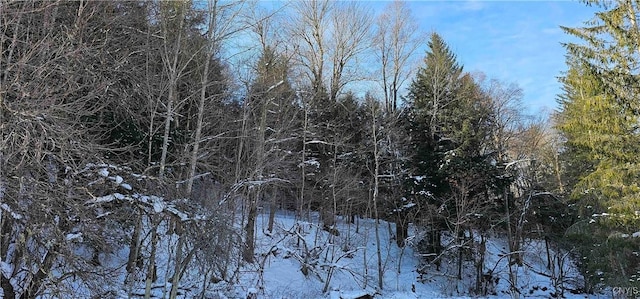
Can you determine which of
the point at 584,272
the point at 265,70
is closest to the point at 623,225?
the point at 584,272

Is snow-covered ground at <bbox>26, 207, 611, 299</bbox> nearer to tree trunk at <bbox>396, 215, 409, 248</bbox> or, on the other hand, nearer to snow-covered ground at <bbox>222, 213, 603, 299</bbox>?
snow-covered ground at <bbox>222, 213, 603, 299</bbox>

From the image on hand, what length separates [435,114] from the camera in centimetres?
2248

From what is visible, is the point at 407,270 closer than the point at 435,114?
Yes

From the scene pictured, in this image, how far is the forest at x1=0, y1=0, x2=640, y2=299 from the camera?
693 centimetres

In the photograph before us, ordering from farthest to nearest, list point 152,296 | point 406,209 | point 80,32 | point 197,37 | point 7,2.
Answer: point 406,209, point 197,37, point 152,296, point 80,32, point 7,2

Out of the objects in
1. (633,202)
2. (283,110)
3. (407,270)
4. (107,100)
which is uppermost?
(283,110)

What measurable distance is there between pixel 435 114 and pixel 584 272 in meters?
10.1

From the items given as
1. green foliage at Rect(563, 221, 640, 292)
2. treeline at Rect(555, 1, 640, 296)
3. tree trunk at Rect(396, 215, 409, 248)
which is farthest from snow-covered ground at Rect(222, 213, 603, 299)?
treeline at Rect(555, 1, 640, 296)

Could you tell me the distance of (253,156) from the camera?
17453 millimetres

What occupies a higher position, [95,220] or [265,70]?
[265,70]

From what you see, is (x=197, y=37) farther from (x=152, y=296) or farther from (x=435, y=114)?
(x=435, y=114)

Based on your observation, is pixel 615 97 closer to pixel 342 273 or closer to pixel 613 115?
pixel 613 115

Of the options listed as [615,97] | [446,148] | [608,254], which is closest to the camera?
[615,97]

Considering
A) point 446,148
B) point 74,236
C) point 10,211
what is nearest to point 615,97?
point 446,148
